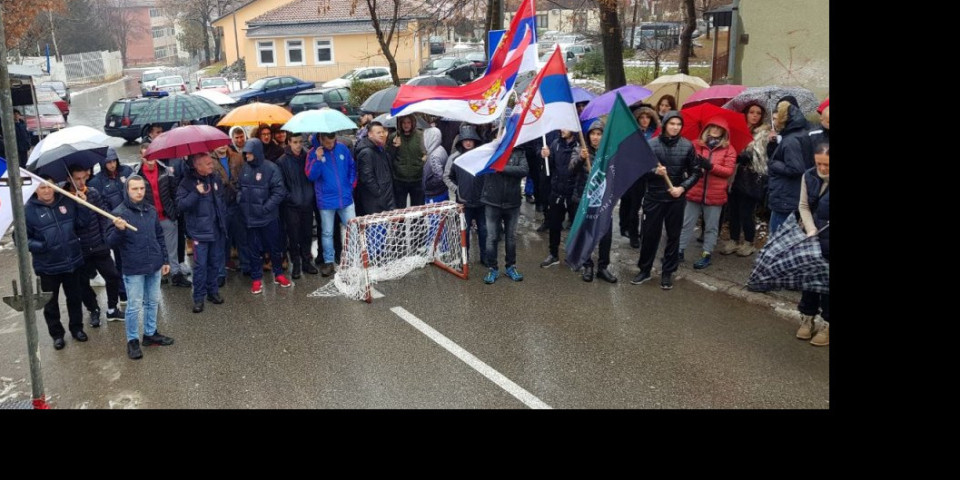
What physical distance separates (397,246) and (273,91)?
959 inches

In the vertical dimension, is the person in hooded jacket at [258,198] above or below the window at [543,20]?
below

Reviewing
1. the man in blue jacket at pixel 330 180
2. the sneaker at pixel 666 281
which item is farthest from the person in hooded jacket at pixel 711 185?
the man in blue jacket at pixel 330 180

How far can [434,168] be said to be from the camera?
8953 mm

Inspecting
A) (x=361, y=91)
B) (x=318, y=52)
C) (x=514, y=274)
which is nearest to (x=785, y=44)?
(x=514, y=274)

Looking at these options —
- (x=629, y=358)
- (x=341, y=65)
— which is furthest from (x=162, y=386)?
(x=341, y=65)

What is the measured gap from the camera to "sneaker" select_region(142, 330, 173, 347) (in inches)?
264

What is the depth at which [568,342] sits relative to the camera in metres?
6.61

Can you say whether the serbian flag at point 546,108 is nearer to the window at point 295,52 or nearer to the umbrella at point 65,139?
the umbrella at point 65,139

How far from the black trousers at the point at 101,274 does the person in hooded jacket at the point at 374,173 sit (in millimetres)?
2849

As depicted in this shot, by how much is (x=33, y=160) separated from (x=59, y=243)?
3.47 feet

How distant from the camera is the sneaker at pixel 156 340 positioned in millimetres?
6707

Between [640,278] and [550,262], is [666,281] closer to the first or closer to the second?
[640,278]

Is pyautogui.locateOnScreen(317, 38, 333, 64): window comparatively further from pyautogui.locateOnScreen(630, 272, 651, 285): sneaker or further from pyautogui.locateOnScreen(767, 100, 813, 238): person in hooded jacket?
pyautogui.locateOnScreen(767, 100, 813, 238): person in hooded jacket

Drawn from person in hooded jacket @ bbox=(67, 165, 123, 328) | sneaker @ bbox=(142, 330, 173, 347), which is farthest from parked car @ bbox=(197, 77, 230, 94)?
sneaker @ bbox=(142, 330, 173, 347)
